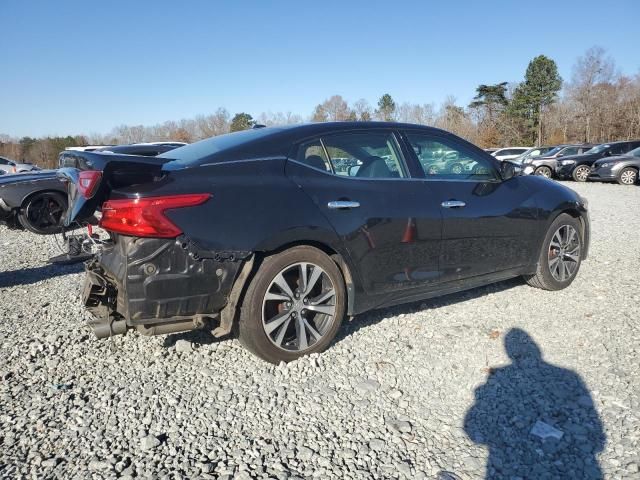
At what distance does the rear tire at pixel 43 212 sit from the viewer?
8242 millimetres

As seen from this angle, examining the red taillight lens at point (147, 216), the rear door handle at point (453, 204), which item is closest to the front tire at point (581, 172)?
the rear door handle at point (453, 204)

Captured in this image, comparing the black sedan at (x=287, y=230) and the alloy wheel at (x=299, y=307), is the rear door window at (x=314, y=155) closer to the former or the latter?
the black sedan at (x=287, y=230)

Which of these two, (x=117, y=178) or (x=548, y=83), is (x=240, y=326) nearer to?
(x=117, y=178)

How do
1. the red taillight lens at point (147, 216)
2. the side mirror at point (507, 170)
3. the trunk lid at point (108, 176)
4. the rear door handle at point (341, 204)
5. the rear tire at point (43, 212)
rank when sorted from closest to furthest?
the red taillight lens at point (147, 216) → the trunk lid at point (108, 176) → the rear door handle at point (341, 204) → the side mirror at point (507, 170) → the rear tire at point (43, 212)

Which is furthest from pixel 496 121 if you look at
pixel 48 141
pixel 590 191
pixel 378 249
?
pixel 378 249

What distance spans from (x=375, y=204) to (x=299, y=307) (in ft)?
3.00

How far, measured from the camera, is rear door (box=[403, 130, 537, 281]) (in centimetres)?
373

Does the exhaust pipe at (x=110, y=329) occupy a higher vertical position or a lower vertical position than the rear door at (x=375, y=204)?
lower

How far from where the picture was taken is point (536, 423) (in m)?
2.49

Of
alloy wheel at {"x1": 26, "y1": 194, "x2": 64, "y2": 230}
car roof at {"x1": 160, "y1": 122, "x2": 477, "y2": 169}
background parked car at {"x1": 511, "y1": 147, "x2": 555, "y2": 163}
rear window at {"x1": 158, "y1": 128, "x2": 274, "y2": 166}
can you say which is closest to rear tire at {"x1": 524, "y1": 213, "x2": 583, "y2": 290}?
car roof at {"x1": 160, "y1": 122, "x2": 477, "y2": 169}

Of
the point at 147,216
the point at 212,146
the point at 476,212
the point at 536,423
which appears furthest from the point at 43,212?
the point at 536,423

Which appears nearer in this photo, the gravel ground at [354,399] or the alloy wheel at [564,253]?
the gravel ground at [354,399]

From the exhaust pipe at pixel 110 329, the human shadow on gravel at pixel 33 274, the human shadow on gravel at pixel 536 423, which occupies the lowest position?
the human shadow on gravel at pixel 536 423

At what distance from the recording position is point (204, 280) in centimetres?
280
